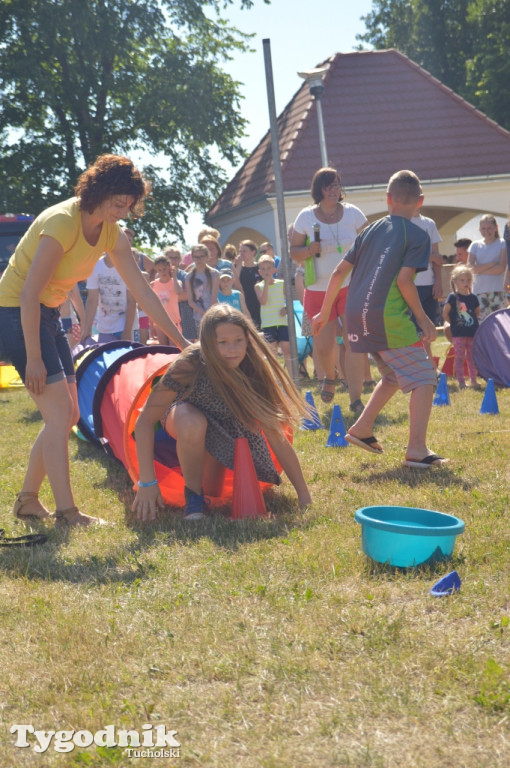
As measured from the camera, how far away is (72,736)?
97.6 inches

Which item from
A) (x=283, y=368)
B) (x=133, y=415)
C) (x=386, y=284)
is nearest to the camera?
(x=133, y=415)

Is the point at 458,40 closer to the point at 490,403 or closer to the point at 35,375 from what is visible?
the point at 490,403

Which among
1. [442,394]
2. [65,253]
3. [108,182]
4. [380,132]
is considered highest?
[380,132]

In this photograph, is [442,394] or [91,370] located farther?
[442,394]

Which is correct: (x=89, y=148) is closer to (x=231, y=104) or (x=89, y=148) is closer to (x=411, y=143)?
(x=231, y=104)

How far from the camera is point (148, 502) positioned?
4.69 meters

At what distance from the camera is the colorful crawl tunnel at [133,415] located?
5.28 metres

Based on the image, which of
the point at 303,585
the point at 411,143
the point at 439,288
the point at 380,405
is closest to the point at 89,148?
the point at 411,143

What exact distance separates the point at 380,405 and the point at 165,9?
86.2 feet

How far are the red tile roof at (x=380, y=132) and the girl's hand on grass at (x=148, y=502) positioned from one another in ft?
55.1

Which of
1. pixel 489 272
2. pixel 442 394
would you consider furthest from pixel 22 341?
pixel 489 272

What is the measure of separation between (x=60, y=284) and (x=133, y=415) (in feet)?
3.27

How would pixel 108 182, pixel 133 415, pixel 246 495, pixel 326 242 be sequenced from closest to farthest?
pixel 108 182 → pixel 246 495 → pixel 133 415 → pixel 326 242

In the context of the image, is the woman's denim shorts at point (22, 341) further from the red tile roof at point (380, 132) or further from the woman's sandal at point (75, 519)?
the red tile roof at point (380, 132)
